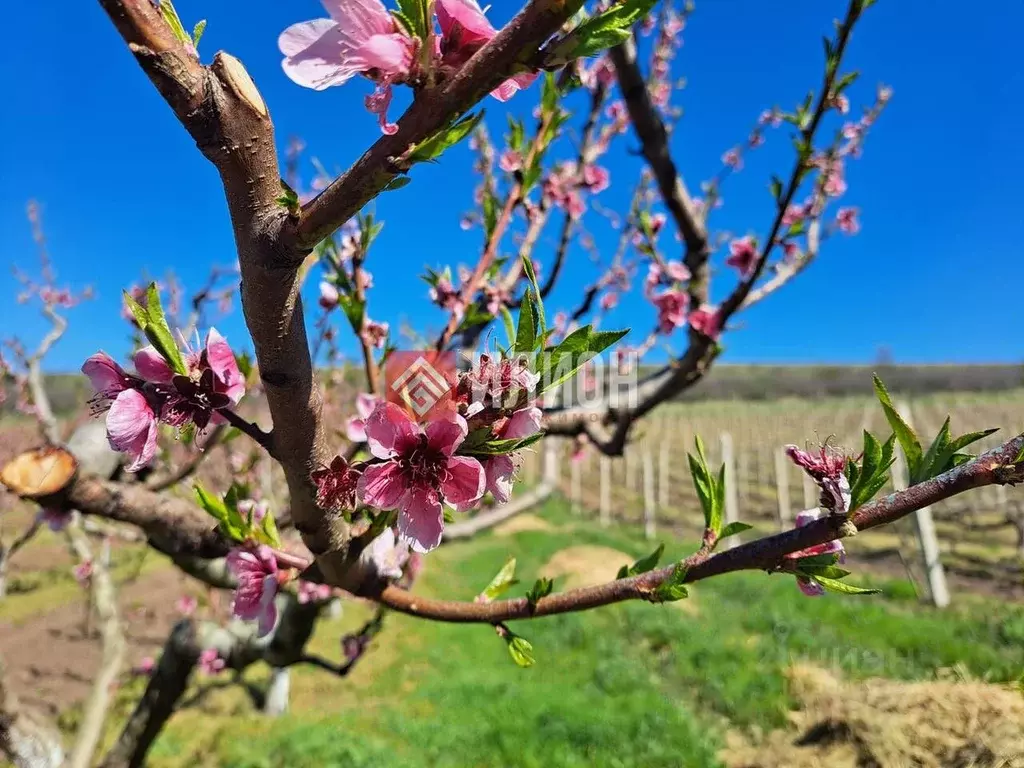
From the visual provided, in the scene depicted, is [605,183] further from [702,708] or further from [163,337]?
[702,708]

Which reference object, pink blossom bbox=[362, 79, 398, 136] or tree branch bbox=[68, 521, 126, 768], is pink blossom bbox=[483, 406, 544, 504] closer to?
pink blossom bbox=[362, 79, 398, 136]

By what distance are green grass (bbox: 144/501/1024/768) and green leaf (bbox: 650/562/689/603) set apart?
12.9ft

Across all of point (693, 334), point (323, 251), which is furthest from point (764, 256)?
point (323, 251)

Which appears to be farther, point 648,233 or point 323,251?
point 648,233

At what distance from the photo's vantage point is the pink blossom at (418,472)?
66 cm

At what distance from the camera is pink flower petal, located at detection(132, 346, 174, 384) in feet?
2.47

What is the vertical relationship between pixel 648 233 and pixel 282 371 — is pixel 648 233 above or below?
above

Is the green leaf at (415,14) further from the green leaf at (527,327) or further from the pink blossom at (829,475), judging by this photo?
the pink blossom at (829,475)

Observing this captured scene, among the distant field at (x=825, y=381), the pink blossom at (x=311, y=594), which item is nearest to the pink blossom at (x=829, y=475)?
the pink blossom at (x=311, y=594)

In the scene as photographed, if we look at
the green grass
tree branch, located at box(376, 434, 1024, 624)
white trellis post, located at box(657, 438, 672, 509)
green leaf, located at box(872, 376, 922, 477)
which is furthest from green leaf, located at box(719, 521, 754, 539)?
white trellis post, located at box(657, 438, 672, 509)

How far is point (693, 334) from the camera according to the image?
2.36m

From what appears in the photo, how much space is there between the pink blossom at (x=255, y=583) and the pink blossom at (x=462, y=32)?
0.81 m

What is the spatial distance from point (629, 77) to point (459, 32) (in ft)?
5.65

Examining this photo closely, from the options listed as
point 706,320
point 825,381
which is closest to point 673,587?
point 706,320
